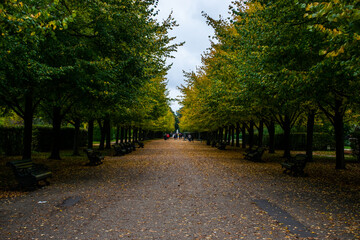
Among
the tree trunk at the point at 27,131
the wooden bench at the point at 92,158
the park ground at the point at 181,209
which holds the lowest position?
the park ground at the point at 181,209

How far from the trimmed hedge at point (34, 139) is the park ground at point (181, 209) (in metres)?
10.4

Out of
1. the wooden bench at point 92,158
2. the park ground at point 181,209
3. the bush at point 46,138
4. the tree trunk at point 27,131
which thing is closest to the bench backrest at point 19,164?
the park ground at point 181,209

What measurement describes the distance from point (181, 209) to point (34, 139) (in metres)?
19.6

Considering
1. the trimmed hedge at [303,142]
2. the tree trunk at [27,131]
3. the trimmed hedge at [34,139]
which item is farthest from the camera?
the trimmed hedge at [303,142]

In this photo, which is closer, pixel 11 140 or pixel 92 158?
pixel 92 158

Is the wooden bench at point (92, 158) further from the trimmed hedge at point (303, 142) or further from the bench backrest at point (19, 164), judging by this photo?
the trimmed hedge at point (303, 142)

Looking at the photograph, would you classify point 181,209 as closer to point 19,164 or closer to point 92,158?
point 19,164

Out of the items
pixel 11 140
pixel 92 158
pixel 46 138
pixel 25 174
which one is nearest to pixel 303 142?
pixel 92 158

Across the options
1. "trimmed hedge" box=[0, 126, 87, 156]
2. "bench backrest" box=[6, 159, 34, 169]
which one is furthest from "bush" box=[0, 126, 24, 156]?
"bench backrest" box=[6, 159, 34, 169]

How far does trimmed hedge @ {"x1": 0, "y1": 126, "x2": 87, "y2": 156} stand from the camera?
18.7 m

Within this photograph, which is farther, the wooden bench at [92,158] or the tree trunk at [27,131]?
the wooden bench at [92,158]

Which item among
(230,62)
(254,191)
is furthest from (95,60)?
(230,62)

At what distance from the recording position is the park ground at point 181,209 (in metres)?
4.87

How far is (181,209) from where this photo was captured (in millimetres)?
6363
